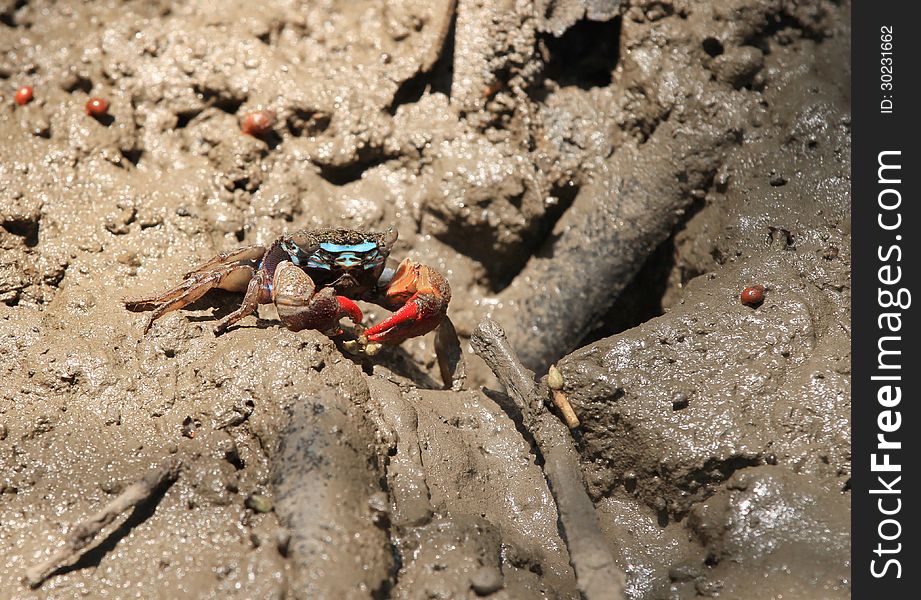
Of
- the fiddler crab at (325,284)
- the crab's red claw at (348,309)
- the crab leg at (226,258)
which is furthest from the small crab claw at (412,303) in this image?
the crab leg at (226,258)

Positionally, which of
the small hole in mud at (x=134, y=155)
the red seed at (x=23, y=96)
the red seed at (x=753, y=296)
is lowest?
the small hole in mud at (x=134, y=155)

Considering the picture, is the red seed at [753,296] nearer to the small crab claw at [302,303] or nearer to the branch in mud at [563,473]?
the branch in mud at [563,473]

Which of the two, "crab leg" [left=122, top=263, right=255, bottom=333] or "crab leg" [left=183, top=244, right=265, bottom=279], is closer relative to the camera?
"crab leg" [left=122, top=263, right=255, bottom=333]

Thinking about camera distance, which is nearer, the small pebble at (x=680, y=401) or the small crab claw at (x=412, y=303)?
the small pebble at (x=680, y=401)

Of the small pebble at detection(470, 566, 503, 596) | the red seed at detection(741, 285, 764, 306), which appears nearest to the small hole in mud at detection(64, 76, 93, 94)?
the small pebble at detection(470, 566, 503, 596)

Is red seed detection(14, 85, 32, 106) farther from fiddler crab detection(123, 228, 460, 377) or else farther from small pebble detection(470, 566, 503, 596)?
small pebble detection(470, 566, 503, 596)
